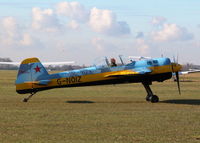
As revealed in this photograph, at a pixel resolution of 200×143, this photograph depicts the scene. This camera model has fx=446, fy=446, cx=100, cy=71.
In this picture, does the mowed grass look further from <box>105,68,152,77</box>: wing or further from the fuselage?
<box>105,68,152,77</box>: wing

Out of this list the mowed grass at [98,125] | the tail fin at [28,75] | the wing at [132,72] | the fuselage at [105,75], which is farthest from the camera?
the wing at [132,72]

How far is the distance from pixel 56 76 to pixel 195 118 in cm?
779

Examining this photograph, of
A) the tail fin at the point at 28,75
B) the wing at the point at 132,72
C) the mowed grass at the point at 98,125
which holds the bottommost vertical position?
the wing at the point at 132,72

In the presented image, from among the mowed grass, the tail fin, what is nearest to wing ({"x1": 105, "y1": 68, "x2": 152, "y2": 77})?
the tail fin

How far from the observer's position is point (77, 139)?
32.9 ft

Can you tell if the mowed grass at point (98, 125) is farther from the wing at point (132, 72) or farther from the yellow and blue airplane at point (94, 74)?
the wing at point (132, 72)

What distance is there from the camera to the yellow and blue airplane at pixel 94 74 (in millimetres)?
19750

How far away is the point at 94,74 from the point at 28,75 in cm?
297

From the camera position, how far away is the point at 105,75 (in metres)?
20.4

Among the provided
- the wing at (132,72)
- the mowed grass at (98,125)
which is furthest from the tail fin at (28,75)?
the wing at (132,72)

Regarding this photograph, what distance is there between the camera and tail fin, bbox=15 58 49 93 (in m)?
19.7

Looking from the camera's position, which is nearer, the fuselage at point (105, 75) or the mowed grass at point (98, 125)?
the mowed grass at point (98, 125)

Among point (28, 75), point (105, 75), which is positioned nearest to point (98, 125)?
point (28, 75)

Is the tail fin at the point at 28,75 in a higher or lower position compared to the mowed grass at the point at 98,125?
lower
